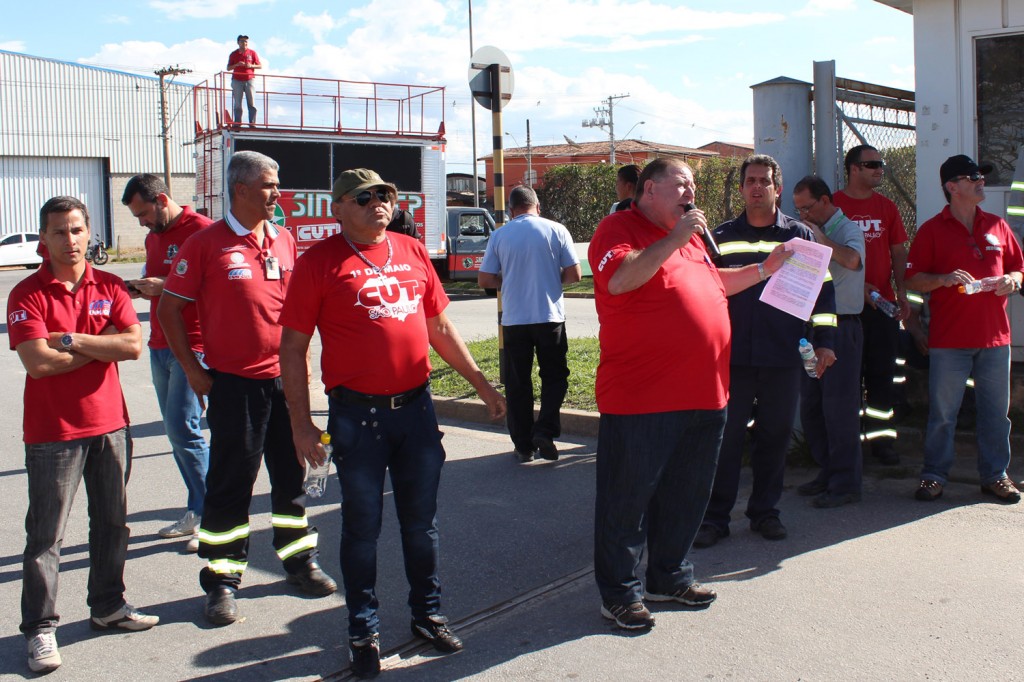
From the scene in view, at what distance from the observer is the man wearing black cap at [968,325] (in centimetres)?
586

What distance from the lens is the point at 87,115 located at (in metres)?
51.1

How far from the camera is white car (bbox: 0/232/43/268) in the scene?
1560 inches

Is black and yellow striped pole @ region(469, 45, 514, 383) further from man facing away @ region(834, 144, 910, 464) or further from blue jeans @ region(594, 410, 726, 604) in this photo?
blue jeans @ region(594, 410, 726, 604)

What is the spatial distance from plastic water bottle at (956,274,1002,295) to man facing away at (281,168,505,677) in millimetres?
3366

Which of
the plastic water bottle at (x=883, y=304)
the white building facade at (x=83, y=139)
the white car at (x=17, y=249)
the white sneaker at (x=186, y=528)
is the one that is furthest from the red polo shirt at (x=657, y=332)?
the white building facade at (x=83, y=139)

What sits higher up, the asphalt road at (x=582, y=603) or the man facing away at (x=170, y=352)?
the man facing away at (x=170, y=352)

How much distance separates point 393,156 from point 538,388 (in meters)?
15.9

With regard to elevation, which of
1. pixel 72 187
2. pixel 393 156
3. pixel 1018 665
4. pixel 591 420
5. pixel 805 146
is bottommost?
pixel 1018 665

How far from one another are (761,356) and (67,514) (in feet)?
11.2

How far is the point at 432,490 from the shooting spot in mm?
4160

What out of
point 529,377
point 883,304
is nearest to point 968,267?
point 883,304

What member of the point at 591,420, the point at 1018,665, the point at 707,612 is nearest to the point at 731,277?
the point at 707,612

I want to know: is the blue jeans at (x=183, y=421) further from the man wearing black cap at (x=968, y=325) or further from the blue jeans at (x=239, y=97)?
the blue jeans at (x=239, y=97)

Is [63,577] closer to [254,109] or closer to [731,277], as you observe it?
[731,277]
